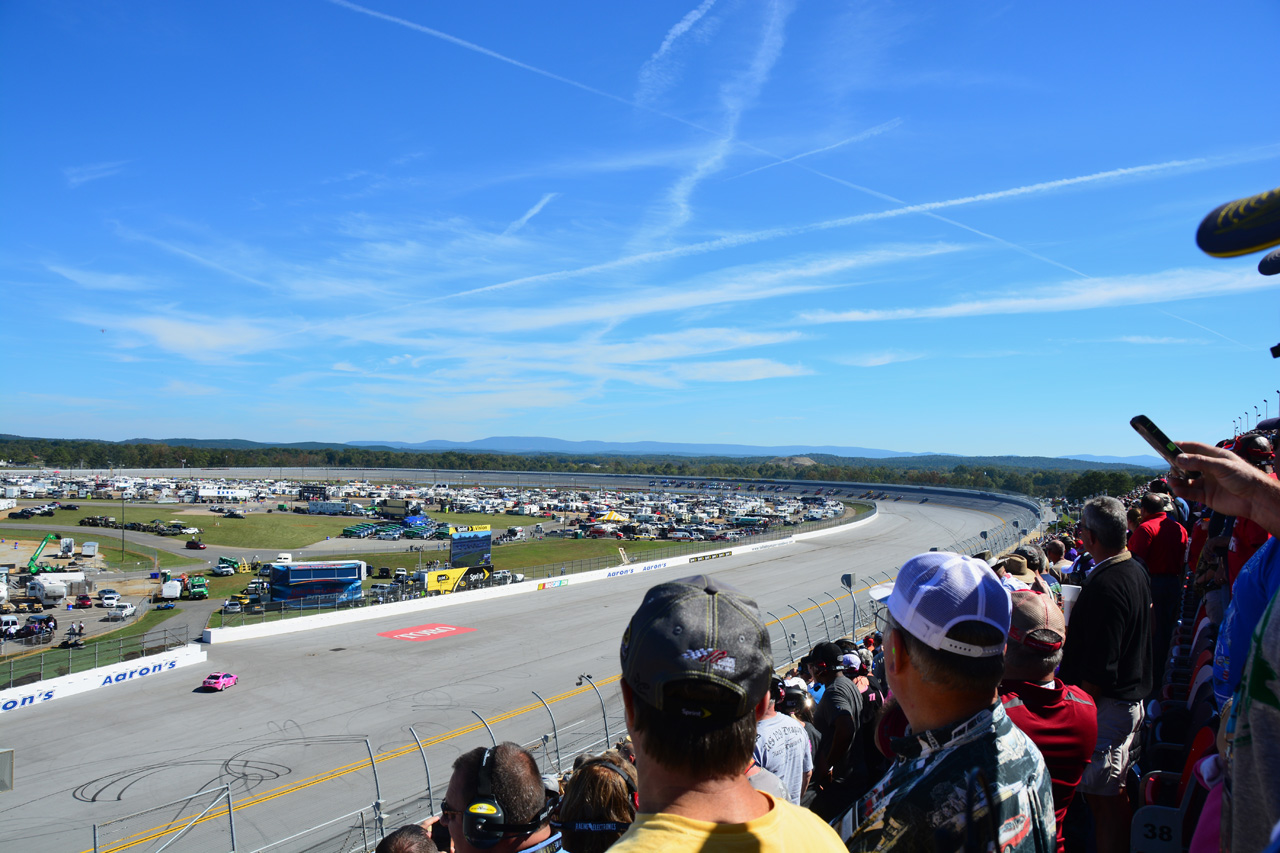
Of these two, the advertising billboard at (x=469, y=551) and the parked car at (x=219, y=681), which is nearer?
the parked car at (x=219, y=681)

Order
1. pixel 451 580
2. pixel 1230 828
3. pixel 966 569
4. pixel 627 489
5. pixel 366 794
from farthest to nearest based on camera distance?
pixel 627 489
pixel 451 580
pixel 366 794
pixel 966 569
pixel 1230 828

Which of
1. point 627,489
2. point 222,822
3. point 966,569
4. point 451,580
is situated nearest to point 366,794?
point 222,822

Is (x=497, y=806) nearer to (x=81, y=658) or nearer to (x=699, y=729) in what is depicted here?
(x=699, y=729)

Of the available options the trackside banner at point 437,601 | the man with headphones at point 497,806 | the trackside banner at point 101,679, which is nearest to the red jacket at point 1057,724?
the man with headphones at point 497,806

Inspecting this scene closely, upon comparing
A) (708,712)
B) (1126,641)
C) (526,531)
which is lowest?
→ (526,531)

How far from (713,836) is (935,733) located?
3.18ft

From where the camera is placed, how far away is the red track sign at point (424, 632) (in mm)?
26189

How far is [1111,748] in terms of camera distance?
160 inches

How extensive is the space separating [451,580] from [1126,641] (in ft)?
105

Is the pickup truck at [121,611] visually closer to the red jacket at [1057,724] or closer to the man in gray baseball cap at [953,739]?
the red jacket at [1057,724]

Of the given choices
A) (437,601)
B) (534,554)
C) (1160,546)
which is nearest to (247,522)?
(534,554)

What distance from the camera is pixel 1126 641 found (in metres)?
4.18

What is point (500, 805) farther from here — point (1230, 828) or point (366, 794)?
point (366, 794)

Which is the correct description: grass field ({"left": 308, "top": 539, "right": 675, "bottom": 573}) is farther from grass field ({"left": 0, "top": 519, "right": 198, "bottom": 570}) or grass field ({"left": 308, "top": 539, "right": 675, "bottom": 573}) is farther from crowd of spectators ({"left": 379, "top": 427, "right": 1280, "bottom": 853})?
crowd of spectators ({"left": 379, "top": 427, "right": 1280, "bottom": 853})
